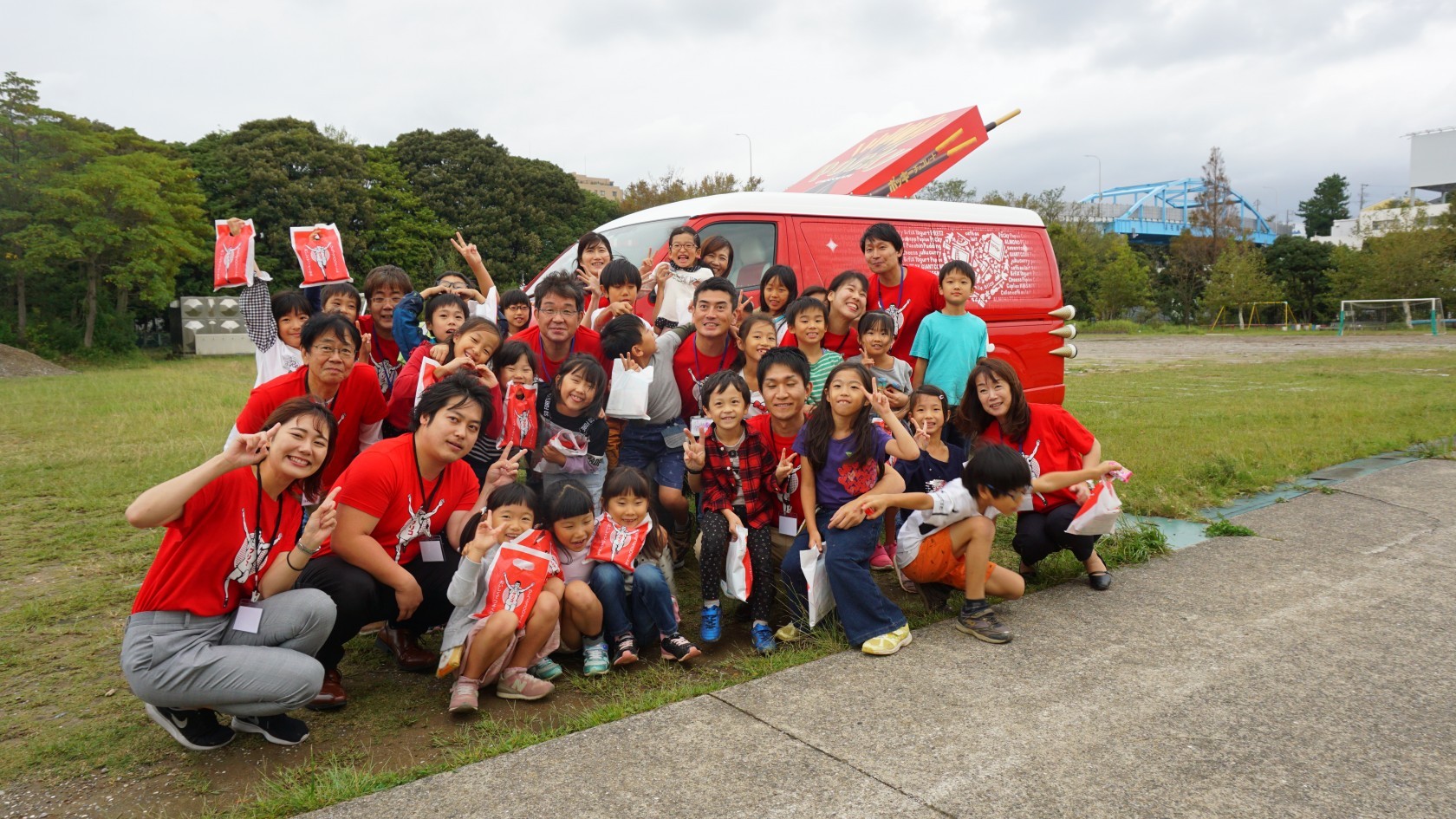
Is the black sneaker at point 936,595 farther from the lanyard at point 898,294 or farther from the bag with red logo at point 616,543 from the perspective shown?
the lanyard at point 898,294

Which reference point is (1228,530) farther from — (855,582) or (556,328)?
(556,328)

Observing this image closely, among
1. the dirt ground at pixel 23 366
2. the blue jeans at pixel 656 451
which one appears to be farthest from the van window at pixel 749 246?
the dirt ground at pixel 23 366

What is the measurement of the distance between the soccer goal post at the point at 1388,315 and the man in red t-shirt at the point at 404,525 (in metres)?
34.7

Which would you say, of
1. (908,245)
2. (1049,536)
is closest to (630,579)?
(1049,536)

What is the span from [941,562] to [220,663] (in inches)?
106

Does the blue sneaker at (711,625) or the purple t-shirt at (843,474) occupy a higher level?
the purple t-shirt at (843,474)

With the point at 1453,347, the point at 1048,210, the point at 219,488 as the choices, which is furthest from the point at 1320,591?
the point at 1048,210

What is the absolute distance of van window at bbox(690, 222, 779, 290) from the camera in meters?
5.57

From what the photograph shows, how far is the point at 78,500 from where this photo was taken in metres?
6.27

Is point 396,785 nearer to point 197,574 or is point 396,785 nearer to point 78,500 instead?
point 197,574

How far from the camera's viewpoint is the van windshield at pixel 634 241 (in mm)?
5738

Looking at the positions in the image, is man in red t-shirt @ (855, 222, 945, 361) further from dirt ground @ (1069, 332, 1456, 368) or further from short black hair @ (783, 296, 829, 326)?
dirt ground @ (1069, 332, 1456, 368)

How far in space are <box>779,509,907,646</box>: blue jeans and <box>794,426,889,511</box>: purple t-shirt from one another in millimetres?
131

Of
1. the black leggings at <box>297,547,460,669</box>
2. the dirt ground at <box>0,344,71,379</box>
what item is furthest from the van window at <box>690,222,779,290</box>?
the dirt ground at <box>0,344,71,379</box>
